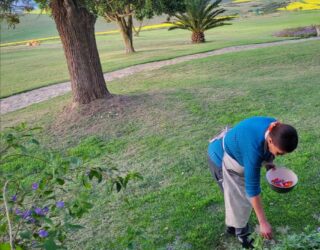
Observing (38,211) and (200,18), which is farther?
(200,18)

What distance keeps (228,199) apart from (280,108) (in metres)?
3.96

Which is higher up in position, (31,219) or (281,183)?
(31,219)

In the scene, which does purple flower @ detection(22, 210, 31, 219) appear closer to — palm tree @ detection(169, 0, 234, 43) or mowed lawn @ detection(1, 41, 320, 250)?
mowed lawn @ detection(1, 41, 320, 250)

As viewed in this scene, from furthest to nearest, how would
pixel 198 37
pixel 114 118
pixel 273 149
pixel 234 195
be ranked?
pixel 198 37 → pixel 114 118 → pixel 234 195 → pixel 273 149

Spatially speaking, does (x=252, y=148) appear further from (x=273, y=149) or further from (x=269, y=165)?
(x=269, y=165)

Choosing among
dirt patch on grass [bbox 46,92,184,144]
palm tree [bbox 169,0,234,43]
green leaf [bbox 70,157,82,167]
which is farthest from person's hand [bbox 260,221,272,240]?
palm tree [bbox 169,0,234,43]

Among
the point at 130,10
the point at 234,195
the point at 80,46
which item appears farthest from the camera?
the point at 130,10

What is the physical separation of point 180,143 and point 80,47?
2.76 metres

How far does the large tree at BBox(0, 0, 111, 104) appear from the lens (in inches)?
286

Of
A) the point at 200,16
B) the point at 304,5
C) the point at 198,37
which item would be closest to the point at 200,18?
the point at 200,16

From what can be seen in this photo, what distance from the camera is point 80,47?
7496 millimetres

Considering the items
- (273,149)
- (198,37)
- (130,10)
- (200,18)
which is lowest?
(198,37)

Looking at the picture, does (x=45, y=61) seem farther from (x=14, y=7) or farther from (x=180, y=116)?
(x=180, y=116)

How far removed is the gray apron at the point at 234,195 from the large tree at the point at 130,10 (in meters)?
11.3
